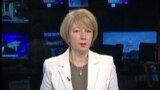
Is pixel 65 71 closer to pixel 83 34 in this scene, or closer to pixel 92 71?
pixel 92 71

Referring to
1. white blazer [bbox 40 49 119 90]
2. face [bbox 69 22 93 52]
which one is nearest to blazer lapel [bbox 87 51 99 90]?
white blazer [bbox 40 49 119 90]

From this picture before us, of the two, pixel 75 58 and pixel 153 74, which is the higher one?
pixel 75 58

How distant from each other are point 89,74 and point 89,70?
0.03m

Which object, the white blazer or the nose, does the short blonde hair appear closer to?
the nose

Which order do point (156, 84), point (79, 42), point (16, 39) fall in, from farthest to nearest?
point (156, 84), point (16, 39), point (79, 42)

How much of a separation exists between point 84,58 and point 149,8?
141 cm

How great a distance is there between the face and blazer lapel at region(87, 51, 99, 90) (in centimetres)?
12

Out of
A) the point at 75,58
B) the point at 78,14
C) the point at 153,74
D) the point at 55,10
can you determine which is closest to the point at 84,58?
the point at 75,58

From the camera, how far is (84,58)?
11.3 ft

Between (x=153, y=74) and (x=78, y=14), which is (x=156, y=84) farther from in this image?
(x=78, y=14)

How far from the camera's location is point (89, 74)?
344 centimetres

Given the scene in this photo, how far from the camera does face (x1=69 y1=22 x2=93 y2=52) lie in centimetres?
332

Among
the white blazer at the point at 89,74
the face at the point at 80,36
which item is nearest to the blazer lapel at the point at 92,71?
the white blazer at the point at 89,74

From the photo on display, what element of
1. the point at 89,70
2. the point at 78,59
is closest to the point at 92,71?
the point at 89,70
